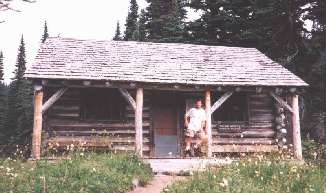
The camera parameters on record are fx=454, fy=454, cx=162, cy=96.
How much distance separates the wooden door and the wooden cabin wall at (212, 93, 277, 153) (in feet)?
5.11

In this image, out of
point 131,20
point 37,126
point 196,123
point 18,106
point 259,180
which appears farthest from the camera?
point 18,106

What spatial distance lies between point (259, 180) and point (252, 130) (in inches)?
359

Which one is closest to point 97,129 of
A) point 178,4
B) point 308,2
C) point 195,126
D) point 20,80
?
point 195,126

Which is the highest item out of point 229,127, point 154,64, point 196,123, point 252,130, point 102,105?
point 154,64

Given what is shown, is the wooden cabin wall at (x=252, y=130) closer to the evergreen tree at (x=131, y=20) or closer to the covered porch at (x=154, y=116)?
the covered porch at (x=154, y=116)

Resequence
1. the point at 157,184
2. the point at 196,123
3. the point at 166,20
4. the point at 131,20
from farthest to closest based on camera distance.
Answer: the point at 131,20 < the point at 166,20 < the point at 196,123 < the point at 157,184

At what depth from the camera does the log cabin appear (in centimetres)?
1479

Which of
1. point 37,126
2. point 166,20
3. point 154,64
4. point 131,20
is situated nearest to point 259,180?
point 37,126

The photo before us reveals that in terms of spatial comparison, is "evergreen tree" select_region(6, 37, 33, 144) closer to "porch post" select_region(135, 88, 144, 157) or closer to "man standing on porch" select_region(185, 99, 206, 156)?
"porch post" select_region(135, 88, 144, 157)

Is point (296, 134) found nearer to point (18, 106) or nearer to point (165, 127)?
point (165, 127)

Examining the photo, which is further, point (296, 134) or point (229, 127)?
point (229, 127)

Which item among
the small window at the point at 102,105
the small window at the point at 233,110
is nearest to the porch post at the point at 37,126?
the small window at the point at 102,105

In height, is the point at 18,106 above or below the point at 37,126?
above

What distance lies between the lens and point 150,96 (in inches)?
675
